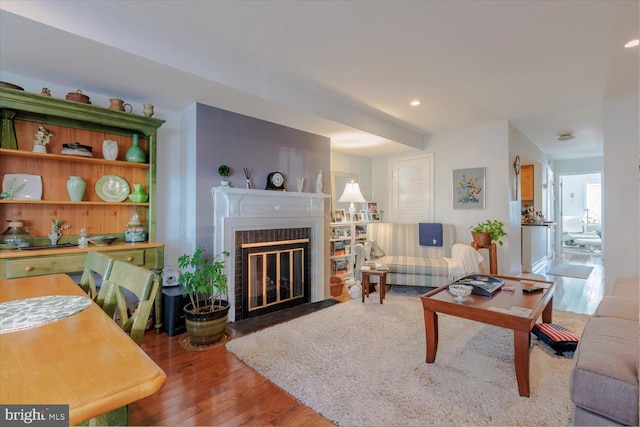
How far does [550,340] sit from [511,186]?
258 cm

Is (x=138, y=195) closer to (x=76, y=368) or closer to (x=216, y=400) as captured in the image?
(x=216, y=400)

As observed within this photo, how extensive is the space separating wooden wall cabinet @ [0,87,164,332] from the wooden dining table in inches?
64.9

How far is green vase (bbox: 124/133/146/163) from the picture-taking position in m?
2.79

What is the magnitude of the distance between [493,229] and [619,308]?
2065 mm

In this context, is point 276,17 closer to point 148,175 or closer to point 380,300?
point 148,175

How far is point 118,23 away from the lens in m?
2.02

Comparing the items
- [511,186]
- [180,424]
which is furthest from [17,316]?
[511,186]

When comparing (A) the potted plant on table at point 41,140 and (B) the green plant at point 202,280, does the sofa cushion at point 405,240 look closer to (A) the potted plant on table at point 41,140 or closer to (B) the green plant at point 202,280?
(B) the green plant at point 202,280

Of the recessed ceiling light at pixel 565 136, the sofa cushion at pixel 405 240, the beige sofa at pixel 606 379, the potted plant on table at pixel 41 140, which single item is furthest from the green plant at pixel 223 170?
the recessed ceiling light at pixel 565 136

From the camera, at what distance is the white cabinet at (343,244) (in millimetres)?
4641

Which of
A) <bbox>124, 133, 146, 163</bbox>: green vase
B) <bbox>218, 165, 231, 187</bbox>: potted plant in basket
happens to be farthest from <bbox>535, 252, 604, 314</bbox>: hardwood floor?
<bbox>124, 133, 146, 163</bbox>: green vase

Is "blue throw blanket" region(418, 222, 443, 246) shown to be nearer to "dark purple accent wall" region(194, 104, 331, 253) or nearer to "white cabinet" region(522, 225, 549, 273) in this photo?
"dark purple accent wall" region(194, 104, 331, 253)

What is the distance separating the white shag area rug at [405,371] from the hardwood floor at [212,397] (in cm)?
9

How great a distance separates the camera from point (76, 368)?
0.72m
